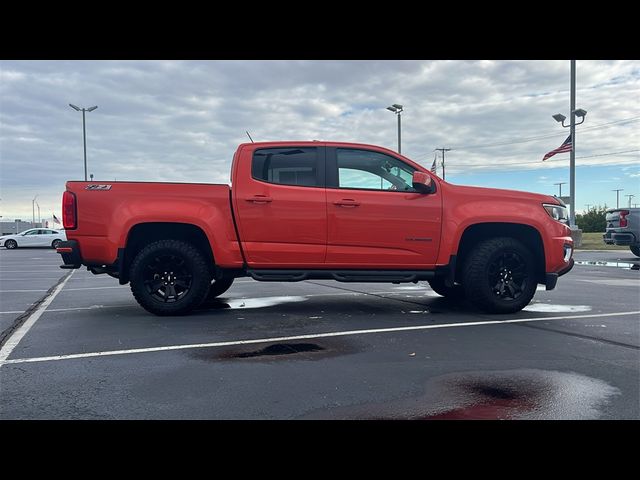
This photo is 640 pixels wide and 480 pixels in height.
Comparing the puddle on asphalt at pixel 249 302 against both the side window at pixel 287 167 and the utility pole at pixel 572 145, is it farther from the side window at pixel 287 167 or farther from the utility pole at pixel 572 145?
the utility pole at pixel 572 145

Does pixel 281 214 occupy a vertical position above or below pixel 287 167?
below

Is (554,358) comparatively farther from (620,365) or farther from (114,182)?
(114,182)

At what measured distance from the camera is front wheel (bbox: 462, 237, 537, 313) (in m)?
6.22

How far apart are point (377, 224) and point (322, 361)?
2405mm

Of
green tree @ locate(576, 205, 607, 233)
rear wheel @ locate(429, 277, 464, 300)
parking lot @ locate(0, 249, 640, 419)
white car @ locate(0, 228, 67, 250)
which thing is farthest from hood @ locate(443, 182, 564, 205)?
green tree @ locate(576, 205, 607, 233)

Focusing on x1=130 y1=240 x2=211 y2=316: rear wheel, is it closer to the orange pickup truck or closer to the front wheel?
the orange pickup truck

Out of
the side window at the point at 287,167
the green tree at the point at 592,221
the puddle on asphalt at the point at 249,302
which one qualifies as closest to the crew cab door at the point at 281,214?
the side window at the point at 287,167

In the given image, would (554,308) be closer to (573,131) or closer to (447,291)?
(447,291)

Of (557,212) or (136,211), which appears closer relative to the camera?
(136,211)

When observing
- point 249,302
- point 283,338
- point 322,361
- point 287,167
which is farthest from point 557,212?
point 249,302

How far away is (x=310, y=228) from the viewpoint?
6.12 meters

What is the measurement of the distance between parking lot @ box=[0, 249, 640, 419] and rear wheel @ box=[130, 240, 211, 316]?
200mm

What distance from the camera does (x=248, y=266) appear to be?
6.21 metres
